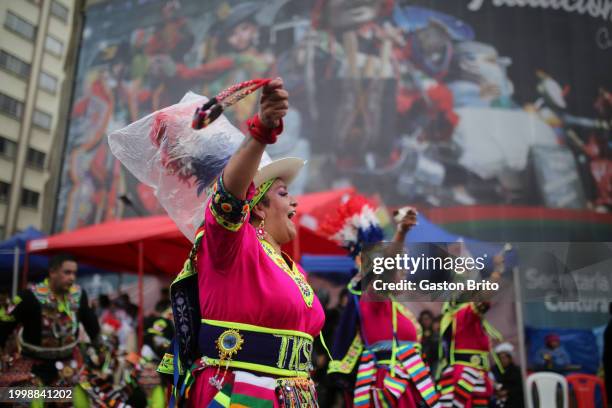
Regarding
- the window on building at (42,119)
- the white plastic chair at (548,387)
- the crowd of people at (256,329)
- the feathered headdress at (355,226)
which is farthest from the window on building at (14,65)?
the white plastic chair at (548,387)

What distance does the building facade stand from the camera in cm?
2309

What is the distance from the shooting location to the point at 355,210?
19.7 feet

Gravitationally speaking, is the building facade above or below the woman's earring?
above

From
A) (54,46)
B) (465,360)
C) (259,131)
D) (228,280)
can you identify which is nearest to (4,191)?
(54,46)

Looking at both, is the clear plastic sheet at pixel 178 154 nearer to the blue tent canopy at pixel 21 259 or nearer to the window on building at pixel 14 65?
the blue tent canopy at pixel 21 259

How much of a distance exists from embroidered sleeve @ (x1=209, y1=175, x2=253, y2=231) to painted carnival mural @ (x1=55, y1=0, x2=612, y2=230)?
16.1 m

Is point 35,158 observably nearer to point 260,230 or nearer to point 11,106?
point 11,106

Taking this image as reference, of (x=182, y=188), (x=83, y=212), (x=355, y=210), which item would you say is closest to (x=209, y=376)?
(x=182, y=188)

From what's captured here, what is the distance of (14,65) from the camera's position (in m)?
24.0

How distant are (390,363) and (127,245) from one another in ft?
17.7

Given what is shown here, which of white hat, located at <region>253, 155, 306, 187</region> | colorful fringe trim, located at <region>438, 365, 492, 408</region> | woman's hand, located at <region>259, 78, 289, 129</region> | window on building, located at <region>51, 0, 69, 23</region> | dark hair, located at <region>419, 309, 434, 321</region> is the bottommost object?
colorful fringe trim, located at <region>438, 365, 492, 408</region>

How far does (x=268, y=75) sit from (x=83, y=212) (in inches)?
309

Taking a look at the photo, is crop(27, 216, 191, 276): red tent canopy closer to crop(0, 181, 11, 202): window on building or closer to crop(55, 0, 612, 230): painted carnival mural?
crop(55, 0, 612, 230): painted carnival mural

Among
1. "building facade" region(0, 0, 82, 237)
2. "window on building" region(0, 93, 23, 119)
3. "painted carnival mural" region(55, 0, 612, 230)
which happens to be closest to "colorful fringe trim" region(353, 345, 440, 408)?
"painted carnival mural" region(55, 0, 612, 230)
